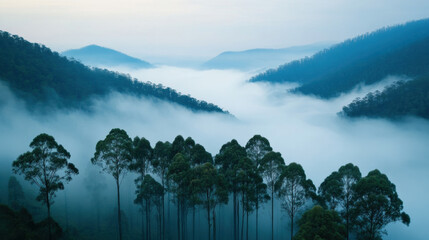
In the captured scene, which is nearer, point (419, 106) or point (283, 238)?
point (283, 238)

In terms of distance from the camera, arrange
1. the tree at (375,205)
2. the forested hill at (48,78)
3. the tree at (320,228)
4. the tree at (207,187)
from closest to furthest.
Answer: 1. the tree at (320,228)
2. the tree at (375,205)
3. the tree at (207,187)
4. the forested hill at (48,78)

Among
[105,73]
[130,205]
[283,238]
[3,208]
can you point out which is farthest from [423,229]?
[105,73]

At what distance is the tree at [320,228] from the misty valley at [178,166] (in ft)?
0.25

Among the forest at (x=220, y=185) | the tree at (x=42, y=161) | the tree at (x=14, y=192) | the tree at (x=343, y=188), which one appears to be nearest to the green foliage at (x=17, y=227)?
the forest at (x=220, y=185)

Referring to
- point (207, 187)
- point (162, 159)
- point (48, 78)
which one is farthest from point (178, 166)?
point (48, 78)

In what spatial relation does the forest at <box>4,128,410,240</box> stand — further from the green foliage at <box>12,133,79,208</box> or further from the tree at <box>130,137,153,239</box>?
the tree at <box>130,137,153,239</box>

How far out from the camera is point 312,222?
22.5 m

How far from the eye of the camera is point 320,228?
855 inches

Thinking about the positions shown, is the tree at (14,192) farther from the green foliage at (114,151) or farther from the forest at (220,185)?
the green foliage at (114,151)

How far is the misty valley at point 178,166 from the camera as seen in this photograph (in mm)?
29812

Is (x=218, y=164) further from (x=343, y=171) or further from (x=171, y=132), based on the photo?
(x=171, y=132)

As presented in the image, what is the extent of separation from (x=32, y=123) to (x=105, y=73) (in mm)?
76595

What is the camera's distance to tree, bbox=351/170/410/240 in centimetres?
2842

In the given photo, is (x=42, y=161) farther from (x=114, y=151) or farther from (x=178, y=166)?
(x=178, y=166)
